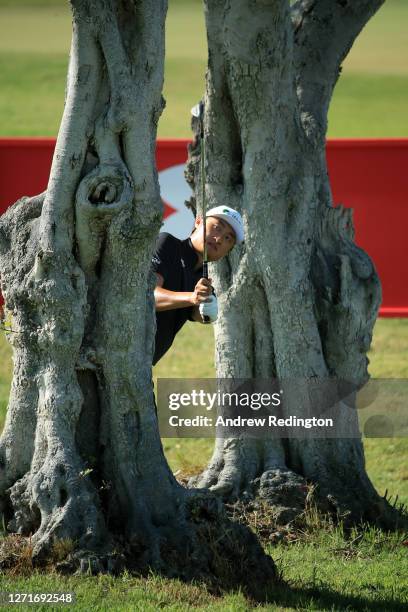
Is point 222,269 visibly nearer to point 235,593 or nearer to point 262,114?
point 262,114

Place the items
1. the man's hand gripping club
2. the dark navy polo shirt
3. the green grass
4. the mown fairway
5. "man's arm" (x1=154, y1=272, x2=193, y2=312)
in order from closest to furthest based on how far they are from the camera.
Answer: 1. the mown fairway
2. the man's hand gripping club
3. "man's arm" (x1=154, y1=272, x2=193, y2=312)
4. the dark navy polo shirt
5. the green grass

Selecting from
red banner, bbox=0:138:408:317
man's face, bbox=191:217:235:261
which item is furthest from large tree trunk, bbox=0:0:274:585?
red banner, bbox=0:138:408:317

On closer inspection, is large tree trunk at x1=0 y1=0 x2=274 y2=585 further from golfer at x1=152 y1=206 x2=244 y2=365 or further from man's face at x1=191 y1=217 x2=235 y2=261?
man's face at x1=191 y1=217 x2=235 y2=261

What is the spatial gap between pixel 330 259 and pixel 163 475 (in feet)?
8.59

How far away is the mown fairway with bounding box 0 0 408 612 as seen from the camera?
6.20 m

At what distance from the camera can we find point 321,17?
893 centimetres

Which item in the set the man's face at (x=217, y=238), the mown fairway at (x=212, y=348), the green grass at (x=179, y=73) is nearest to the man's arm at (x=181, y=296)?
the man's face at (x=217, y=238)

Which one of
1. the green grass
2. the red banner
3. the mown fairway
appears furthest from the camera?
A: the green grass

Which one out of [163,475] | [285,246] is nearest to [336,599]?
[163,475]

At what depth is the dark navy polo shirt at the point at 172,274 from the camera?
7.90 meters

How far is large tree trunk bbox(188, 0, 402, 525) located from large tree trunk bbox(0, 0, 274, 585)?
1.65 m

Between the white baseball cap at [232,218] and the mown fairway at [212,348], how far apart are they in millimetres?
1864

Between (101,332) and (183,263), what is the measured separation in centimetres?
148

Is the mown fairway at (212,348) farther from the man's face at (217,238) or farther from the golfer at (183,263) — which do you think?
the man's face at (217,238)
